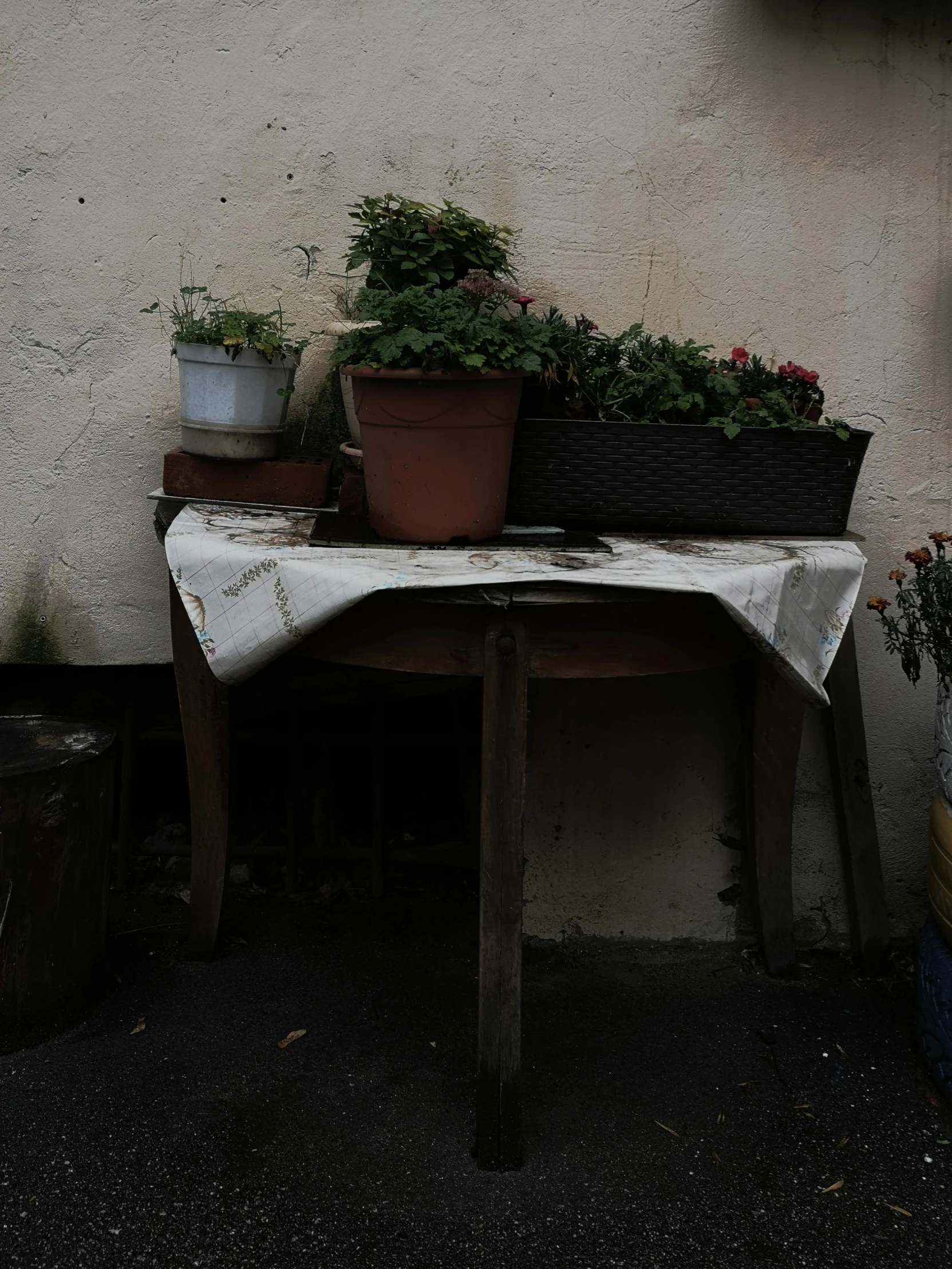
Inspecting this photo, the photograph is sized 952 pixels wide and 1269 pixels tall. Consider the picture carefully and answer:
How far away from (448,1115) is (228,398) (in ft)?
4.52

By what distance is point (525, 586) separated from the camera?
162 cm

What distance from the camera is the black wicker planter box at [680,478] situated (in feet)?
6.45

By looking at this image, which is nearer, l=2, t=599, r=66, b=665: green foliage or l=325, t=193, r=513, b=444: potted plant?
l=325, t=193, r=513, b=444: potted plant

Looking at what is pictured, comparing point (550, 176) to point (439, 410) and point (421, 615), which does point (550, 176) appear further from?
point (421, 615)

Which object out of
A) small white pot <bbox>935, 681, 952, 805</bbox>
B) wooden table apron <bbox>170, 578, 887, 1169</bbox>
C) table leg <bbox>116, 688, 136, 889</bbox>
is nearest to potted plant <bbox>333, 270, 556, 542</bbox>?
wooden table apron <bbox>170, 578, 887, 1169</bbox>

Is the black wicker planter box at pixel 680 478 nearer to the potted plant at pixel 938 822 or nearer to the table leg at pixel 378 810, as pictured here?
the potted plant at pixel 938 822

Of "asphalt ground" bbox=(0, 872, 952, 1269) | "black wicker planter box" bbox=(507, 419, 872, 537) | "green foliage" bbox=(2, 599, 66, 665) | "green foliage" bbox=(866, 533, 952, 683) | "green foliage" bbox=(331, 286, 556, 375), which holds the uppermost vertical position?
"green foliage" bbox=(331, 286, 556, 375)

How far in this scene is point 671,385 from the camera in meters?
2.02

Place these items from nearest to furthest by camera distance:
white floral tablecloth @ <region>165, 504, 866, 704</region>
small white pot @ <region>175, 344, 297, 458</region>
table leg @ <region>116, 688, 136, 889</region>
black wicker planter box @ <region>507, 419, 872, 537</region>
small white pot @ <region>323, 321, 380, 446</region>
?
white floral tablecloth @ <region>165, 504, 866, 704</region> < black wicker planter box @ <region>507, 419, 872, 537</region> < small white pot @ <region>175, 344, 297, 458</region> < small white pot @ <region>323, 321, 380, 446</region> < table leg @ <region>116, 688, 136, 889</region>

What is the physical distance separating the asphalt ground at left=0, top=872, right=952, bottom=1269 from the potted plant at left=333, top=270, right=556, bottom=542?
1.05m

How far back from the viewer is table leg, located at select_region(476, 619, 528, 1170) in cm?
168

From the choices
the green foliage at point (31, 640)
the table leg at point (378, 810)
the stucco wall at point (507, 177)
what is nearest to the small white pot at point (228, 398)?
the stucco wall at point (507, 177)

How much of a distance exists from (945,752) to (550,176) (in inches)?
57.1

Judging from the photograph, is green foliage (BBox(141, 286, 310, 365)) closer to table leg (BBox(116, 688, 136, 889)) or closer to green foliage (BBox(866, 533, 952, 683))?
table leg (BBox(116, 688, 136, 889))
